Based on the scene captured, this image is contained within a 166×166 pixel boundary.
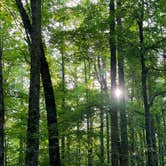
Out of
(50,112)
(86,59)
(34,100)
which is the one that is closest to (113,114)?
(50,112)

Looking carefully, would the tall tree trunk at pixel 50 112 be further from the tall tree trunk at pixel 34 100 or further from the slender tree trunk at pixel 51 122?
the tall tree trunk at pixel 34 100

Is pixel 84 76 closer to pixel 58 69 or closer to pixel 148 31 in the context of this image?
pixel 58 69

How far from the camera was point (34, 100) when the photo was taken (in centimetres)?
723

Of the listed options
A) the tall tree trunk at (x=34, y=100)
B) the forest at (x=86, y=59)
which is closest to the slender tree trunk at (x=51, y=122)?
the forest at (x=86, y=59)

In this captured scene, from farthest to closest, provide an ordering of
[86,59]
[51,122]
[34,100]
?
[86,59], [51,122], [34,100]

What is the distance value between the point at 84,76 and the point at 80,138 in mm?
21757

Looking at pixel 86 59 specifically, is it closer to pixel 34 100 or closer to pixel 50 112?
pixel 50 112

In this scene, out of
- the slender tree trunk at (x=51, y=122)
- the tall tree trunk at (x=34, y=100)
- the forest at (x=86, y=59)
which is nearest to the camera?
the tall tree trunk at (x=34, y=100)

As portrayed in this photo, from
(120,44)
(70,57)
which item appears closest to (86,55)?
(70,57)

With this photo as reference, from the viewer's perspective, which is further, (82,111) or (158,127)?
(158,127)

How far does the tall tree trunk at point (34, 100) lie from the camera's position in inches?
276

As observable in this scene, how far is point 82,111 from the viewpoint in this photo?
10359 millimetres

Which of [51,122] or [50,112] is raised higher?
[50,112]

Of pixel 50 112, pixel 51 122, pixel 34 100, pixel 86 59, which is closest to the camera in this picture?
pixel 34 100
